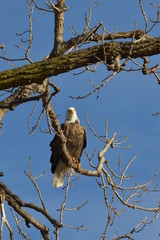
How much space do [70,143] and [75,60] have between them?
15.7ft

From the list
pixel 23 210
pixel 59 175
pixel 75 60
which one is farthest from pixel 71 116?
pixel 75 60

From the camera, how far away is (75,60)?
15.5 ft

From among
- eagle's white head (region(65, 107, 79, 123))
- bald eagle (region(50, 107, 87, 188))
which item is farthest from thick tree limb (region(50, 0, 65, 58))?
eagle's white head (region(65, 107, 79, 123))

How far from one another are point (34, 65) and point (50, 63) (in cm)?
16

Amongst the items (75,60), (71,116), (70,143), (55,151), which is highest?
(71,116)

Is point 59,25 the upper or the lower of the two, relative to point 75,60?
upper

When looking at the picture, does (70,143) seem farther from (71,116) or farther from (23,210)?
(23,210)

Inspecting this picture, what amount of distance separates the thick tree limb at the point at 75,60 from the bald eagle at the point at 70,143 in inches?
174

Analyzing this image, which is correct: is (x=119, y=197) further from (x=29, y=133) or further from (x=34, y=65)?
(x=34, y=65)

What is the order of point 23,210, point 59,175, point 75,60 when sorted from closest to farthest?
1. point 75,60
2. point 23,210
3. point 59,175

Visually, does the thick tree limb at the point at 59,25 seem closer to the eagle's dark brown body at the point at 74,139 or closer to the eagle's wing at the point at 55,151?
the eagle's wing at the point at 55,151

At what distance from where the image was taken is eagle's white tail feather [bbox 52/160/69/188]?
9.55 metres

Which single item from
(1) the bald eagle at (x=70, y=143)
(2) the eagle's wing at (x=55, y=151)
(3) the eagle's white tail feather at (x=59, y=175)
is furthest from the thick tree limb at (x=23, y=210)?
(3) the eagle's white tail feather at (x=59, y=175)

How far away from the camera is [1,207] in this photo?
4418 millimetres
